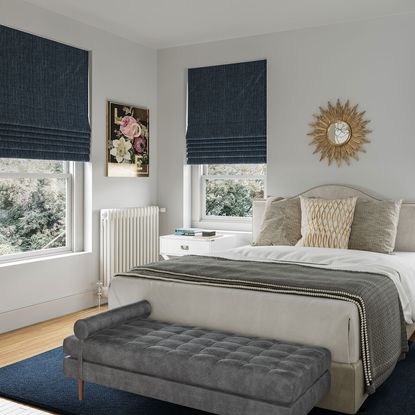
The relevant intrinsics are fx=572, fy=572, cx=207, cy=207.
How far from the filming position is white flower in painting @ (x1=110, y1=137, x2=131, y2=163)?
5445 millimetres

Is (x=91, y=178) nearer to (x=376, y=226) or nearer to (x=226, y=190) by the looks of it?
(x=226, y=190)

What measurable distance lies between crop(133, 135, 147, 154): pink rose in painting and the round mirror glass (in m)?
1.89

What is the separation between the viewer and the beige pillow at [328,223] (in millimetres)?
4477

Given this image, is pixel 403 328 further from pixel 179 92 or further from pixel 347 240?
pixel 179 92

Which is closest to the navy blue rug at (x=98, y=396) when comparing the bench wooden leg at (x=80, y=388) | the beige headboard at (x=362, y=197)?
the bench wooden leg at (x=80, y=388)

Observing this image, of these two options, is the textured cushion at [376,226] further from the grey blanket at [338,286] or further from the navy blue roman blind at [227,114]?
the navy blue roman blind at [227,114]

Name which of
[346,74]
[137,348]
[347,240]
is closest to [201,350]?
[137,348]

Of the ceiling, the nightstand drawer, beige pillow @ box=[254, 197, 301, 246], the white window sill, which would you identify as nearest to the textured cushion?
beige pillow @ box=[254, 197, 301, 246]

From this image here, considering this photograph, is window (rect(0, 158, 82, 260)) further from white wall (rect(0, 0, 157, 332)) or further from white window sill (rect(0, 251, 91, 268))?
white wall (rect(0, 0, 157, 332))

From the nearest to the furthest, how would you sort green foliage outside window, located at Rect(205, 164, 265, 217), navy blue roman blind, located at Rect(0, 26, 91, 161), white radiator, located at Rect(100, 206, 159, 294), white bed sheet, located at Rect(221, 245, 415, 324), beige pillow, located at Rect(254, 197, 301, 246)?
white bed sheet, located at Rect(221, 245, 415, 324) < navy blue roman blind, located at Rect(0, 26, 91, 161) < beige pillow, located at Rect(254, 197, 301, 246) < white radiator, located at Rect(100, 206, 159, 294) < green foliage outside window, located at Rect(205, 164, 265, 217)

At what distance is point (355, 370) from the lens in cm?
280

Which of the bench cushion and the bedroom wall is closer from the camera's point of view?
the bench cushion

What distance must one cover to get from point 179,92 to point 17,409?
3.75 metres

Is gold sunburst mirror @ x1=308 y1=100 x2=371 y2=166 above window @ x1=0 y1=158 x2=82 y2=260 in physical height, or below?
above
